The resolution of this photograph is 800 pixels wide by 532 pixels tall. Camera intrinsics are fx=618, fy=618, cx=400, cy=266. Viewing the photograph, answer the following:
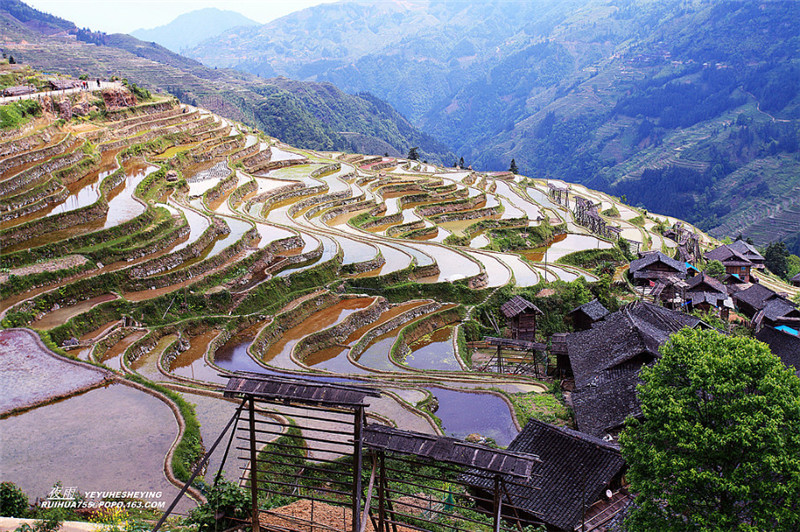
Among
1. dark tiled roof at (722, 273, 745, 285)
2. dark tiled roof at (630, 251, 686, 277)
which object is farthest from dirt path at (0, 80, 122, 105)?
dark tiled roof at (722, 273, 745, 285)

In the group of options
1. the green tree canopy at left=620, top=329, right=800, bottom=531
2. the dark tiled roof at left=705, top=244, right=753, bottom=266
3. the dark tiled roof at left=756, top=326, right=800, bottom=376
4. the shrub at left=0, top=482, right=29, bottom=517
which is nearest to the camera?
the green tree canopy at left=620, top=329, right=800, bottom=531

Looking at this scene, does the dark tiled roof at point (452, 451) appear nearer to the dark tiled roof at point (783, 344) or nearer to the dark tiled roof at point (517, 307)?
the dark tiled roof at point (517, 307)

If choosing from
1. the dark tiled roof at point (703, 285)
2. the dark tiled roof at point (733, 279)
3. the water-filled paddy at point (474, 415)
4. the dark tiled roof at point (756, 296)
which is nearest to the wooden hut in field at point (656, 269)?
the dark tiled roof at point (703, 285)

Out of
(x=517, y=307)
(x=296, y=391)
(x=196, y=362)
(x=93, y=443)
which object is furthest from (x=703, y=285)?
(x=296, y=391)

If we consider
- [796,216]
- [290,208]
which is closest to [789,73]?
[796,216]

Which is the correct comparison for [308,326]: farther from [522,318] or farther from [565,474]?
[565,474]

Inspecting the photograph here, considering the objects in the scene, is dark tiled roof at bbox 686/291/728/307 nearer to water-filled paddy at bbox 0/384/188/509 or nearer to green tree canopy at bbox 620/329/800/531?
green tree canopy at bbox 620/329/800/531

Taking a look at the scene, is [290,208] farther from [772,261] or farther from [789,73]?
[789,73]

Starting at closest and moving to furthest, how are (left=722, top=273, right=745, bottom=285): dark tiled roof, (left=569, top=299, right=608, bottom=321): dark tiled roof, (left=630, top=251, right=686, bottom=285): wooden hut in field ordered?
(left=569, top=299, right=608, bottom=321): dark tiled roof → (left=630, top=251, right=686, bottom=285): wooden hut in field → (left=722, top=273, right=745, bottom=285): dark tiled roof
